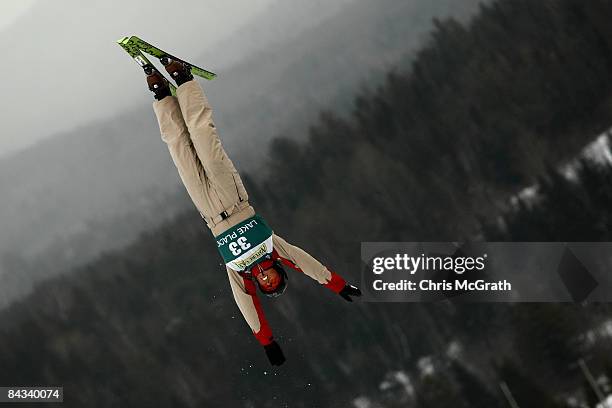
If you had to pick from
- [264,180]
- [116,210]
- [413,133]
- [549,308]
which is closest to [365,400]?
[549,308]

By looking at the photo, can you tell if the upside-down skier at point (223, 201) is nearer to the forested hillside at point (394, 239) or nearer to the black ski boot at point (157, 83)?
the black ski boot at point (157, 83)

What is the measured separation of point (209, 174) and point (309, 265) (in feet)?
6.86

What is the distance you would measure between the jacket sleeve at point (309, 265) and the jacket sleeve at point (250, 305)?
71 cm

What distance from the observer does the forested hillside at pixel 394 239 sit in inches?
775

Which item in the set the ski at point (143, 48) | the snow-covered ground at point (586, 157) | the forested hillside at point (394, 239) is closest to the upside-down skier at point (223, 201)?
the ski at point (143, 48)

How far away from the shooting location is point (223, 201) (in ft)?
30.7

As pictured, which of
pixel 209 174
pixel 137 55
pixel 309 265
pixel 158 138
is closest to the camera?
pixel 137 55

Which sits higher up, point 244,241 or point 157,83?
point 157,83

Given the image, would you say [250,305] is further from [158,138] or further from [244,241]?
[158,138]

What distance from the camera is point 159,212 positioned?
1206 inches

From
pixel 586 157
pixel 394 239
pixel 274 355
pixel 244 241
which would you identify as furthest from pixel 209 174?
pixel 586 157

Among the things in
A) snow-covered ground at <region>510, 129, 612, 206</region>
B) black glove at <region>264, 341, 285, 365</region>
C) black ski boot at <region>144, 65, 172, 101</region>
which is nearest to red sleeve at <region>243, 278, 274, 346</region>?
black glove at <region>264, 341, 285, 365</region>

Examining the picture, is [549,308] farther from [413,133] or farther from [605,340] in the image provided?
[413,133]

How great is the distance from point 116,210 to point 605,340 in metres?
24.7
